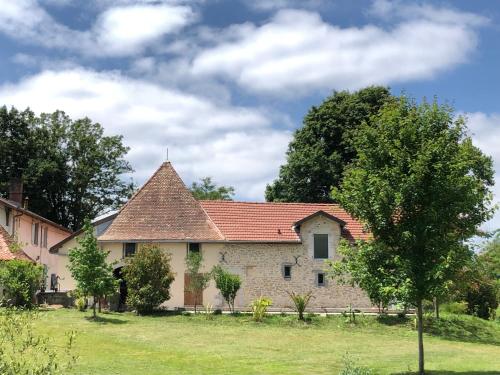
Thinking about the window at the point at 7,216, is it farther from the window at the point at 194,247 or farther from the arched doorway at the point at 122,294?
the window at the point at 194,247

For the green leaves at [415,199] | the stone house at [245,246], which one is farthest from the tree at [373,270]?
the stone house at [245,246]

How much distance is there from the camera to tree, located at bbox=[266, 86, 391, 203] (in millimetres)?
47938

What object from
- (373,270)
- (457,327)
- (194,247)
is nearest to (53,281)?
(194,247)

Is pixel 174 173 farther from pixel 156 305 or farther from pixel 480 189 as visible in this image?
pixel 480 189

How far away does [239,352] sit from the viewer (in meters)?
19.6

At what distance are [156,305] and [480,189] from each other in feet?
65.4

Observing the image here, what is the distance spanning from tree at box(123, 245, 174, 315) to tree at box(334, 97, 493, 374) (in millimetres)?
17125

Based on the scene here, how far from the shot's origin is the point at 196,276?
32094 mm

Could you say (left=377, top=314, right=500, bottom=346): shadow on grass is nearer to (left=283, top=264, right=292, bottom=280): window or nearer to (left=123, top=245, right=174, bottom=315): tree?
(left=283, top=264, right=292, bottom=280): window

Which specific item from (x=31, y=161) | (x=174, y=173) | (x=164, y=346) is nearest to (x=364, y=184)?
(x=164, y=346)

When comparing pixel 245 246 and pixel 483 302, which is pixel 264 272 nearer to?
pixel 245 246

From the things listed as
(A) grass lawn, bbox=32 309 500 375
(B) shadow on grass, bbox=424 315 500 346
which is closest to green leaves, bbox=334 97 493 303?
(A) grass lawn, bbox=32 309 500 375

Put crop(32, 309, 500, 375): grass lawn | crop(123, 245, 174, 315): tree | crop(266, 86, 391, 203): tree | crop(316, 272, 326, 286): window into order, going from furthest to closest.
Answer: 1. crop(266, 86, 391, 203): tree
2. crop(316, 272, 326, 286): window
3. crop(123, 245, 174, 315): tree
4. crop(32, 309, 500, 375): grass lawn

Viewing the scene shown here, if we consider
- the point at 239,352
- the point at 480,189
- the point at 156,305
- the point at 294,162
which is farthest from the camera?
the point at 294,162
